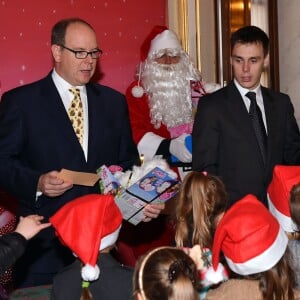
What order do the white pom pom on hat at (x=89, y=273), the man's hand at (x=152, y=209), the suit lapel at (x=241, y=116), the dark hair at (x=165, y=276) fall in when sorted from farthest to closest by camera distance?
the suit lapel at (x=241, y=116), the man's hand at (x=152, y=209), the white pom pom on hat at (x=89, y=273), the dark hair at (x=165, y=276)

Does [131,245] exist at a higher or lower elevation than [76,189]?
lower

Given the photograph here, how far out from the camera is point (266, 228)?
2.27m

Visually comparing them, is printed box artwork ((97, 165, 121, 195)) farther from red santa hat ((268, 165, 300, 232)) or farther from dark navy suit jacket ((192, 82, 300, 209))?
red santa hat ((268, 165, 300, 232))

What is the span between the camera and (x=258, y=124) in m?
3.55

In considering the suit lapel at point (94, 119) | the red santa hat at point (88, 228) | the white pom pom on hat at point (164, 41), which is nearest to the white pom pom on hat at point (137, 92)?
the white pom pom on hat at point (164, 41)

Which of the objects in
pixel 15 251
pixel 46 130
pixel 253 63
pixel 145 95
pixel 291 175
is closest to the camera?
pixel 15 251

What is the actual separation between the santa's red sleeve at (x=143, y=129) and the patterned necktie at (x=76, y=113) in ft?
3.55

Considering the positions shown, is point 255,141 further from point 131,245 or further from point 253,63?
point 131,245

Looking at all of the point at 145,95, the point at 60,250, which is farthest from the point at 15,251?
the point at 145,95

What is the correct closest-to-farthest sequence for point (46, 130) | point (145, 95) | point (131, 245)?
point (46, 130)
point (131, 245)
point (145, 95)

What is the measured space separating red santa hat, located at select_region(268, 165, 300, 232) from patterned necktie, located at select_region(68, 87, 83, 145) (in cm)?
110

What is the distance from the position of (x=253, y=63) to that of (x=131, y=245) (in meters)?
1.56

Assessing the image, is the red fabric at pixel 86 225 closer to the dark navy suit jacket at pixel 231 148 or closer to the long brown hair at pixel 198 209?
the long brown hair at pixel 198 209

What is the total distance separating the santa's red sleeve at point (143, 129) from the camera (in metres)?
4.42
